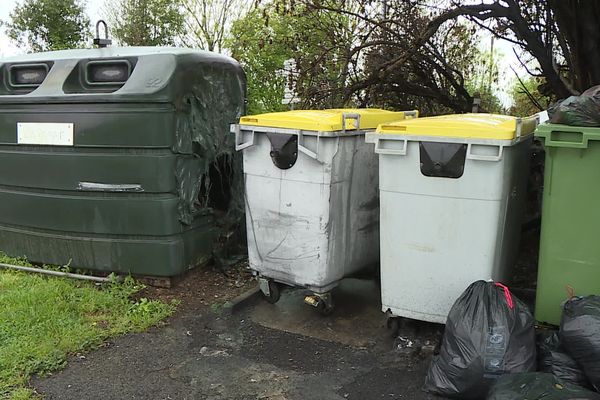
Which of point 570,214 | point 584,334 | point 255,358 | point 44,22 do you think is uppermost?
point 44,22

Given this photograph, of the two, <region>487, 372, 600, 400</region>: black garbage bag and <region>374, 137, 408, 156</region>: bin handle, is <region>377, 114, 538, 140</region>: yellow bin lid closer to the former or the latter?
<region>374, 137, 408, 156</region>: bin handle

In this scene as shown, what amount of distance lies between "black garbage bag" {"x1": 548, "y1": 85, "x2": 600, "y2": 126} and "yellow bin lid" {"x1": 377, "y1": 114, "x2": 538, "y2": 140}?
0.23 meters

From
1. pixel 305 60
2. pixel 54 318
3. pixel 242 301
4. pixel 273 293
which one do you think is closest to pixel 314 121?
pixel 273 293

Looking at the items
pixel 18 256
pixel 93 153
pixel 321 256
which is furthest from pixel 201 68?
pixel 18 256

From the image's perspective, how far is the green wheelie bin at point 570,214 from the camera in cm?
283

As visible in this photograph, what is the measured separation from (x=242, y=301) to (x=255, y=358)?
2.64 ft

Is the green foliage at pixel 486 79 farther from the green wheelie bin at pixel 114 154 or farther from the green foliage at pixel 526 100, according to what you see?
the green wheelie bin at pixel 114 154

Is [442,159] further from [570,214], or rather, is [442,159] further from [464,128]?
[570,214]

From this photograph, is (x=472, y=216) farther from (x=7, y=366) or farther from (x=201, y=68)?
(x=7, y=366)

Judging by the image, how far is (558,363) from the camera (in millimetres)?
2670

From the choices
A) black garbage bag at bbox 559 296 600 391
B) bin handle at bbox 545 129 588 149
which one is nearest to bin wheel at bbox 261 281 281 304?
black garbage bag at bbox 559 296 600 391

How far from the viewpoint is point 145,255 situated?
405cm

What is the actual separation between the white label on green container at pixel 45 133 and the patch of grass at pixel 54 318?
103 centimetres

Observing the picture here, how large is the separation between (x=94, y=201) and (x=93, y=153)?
0.35 metres
